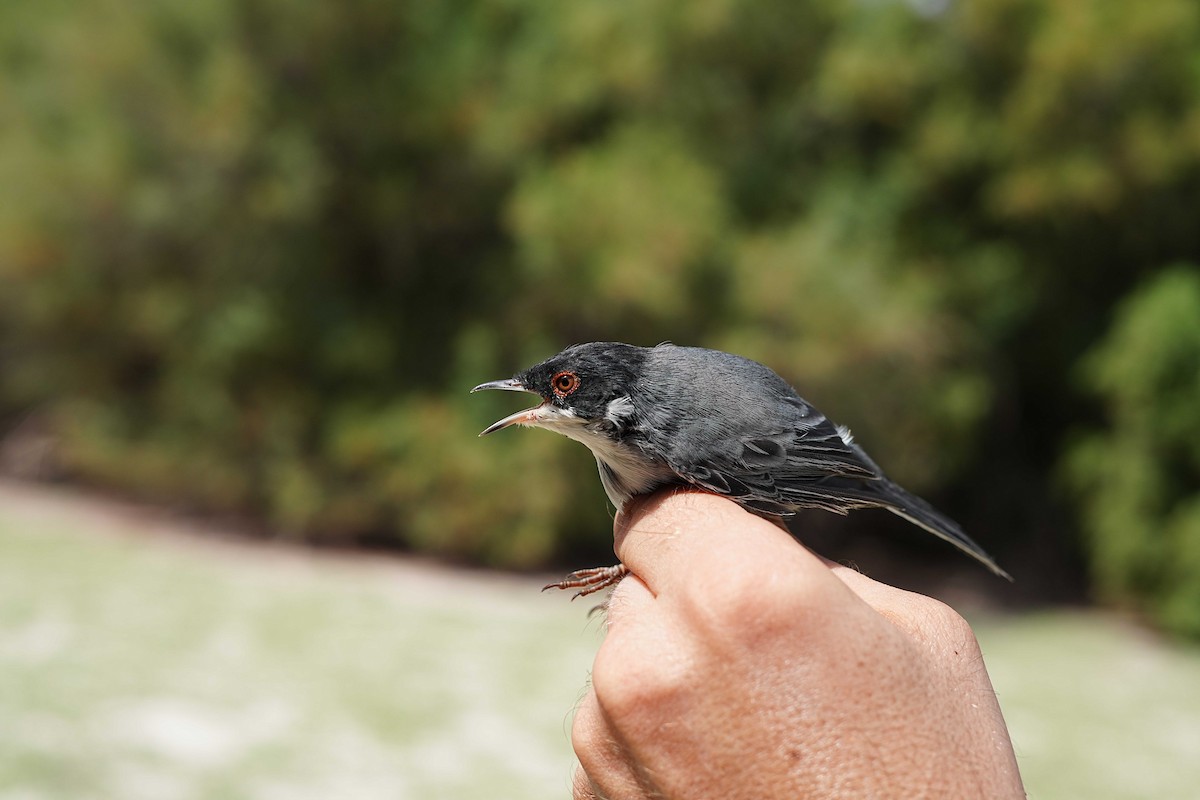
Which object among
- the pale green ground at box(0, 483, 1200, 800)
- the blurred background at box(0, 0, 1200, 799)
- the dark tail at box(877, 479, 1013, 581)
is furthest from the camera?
the blurred background at box(0, 0, 1200, 799)

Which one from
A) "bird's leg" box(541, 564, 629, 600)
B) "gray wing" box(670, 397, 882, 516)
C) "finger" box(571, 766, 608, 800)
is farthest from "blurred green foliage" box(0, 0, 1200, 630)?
"finger" box(571, 766, 608, 800)

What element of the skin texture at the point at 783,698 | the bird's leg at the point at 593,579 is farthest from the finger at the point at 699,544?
the bird's leg at the point at 593,579

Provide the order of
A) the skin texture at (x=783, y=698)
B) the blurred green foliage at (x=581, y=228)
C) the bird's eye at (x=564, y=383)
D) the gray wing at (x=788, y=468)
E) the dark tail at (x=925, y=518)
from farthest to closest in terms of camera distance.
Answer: the blurred green foliage at (x=581, y=228), the dark tail at (x=925, y=518), the bird's eye at (x=564, y=383), the gray wing at (x=788, y=468), the skin texture at (x=783, y=698)

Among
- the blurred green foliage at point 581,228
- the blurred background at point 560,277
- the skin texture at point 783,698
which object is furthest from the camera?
the blurred green foliage at point 581,228

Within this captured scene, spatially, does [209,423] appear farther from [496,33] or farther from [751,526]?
[751,526]

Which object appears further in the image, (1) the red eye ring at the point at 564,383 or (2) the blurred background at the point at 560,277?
(2) the blurred background at the point at 560,277

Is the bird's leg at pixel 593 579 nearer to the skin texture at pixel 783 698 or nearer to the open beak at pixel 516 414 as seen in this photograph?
the open beak at pixel 516 414

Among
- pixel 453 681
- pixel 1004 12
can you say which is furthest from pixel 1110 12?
pixel 453 681

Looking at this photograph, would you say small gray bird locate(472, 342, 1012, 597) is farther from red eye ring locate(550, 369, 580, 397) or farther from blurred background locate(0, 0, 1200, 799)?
blurred background locate(0, 0, 1200, 799)
